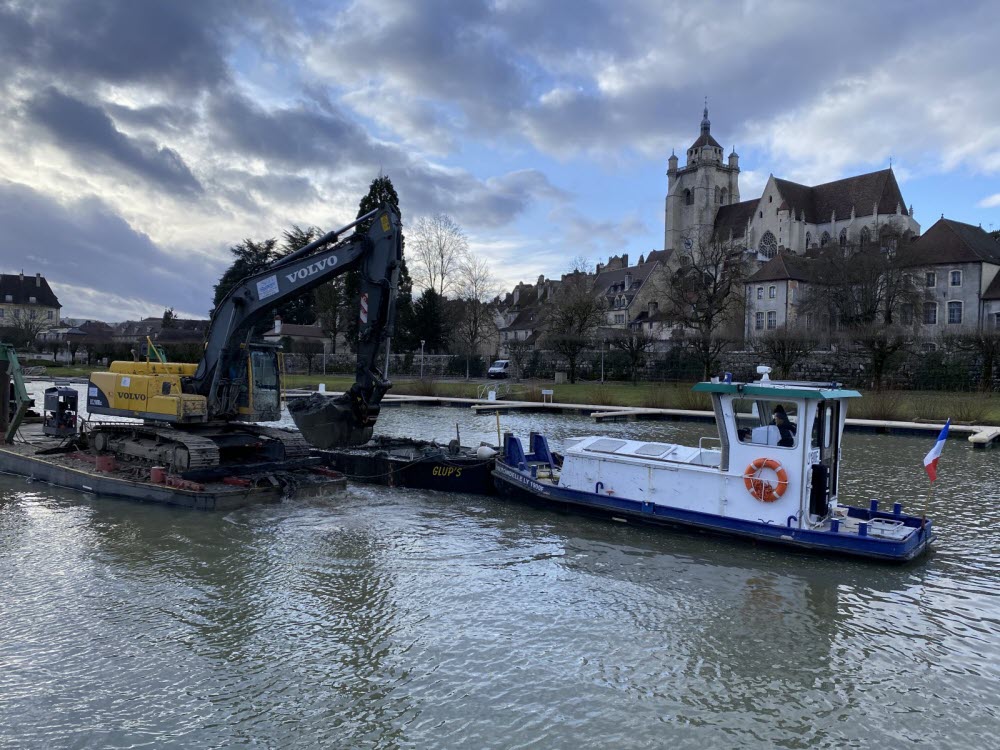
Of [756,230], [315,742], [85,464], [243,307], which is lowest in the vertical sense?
[315,742]

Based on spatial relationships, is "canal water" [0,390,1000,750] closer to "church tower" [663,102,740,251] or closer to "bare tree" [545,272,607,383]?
"bare tree" [545,272,607,383]

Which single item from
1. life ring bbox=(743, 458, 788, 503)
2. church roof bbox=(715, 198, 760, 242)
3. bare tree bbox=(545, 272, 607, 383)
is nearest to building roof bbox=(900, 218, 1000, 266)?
bare tree bbox=(545, 272, 607, 383)

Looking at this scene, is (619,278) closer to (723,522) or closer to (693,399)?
(693,399)

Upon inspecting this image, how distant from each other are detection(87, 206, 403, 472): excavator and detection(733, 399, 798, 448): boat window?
650 centimetres

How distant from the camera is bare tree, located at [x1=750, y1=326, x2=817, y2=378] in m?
40.7

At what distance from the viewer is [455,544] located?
1171 centimetres

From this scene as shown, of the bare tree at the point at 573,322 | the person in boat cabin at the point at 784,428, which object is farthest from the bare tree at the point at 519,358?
the person in boat cabin at the point at 784,428

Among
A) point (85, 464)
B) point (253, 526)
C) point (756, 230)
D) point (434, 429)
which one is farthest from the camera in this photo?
point (756, 230)

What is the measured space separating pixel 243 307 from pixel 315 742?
1041 cm

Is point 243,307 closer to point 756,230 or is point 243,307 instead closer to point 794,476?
point 794,476

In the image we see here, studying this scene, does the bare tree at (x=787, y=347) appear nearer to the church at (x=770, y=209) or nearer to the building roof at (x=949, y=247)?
the building roof at (x=949, y=247)

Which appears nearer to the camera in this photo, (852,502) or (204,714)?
(204,714)

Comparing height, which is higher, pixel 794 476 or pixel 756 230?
pixel 756 230

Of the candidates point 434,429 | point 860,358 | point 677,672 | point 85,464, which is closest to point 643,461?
point 677,672
